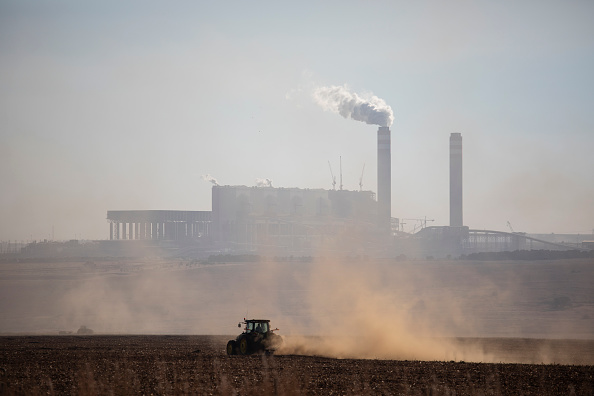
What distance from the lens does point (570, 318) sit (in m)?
106

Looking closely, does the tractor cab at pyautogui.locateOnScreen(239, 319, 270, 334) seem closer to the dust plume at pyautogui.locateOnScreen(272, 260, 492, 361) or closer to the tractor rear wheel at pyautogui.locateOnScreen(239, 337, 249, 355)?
the tractor rear wheel at pyautogui.locateOnScreen(239, 337, 249, 355)

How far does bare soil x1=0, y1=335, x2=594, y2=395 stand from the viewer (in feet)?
99.3

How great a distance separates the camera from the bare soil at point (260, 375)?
1192 inches

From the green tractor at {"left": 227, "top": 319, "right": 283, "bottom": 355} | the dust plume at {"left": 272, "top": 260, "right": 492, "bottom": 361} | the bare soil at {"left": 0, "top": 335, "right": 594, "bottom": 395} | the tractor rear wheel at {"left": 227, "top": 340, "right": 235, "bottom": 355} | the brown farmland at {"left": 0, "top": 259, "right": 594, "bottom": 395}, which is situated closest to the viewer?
the bare soil at {"left": 0, "top": 335, "right": 594, "bottom": 395}

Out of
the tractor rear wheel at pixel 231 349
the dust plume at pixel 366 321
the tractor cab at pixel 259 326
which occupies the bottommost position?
the dust plume at pixel 366 321

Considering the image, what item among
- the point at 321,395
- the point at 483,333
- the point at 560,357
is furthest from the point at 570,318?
the point at 321,395

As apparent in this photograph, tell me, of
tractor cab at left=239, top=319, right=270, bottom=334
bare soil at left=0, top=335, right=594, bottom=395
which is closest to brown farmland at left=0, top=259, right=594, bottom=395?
bare soil at left=0, top=335, right=594, bottom=395

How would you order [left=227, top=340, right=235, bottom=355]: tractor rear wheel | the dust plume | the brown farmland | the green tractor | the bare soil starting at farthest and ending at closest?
the dust plume, [left=227, top=340, right=235, bottom=355]: tractor rear wheel, the green tractor, the brown farmland, the bare soil

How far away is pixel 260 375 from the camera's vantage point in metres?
33.9

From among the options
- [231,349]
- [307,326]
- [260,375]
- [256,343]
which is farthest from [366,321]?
[260,375]

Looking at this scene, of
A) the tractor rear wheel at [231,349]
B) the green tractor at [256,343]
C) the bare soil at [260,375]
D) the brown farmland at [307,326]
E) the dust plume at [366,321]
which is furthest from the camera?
the dust plume at [366,321]

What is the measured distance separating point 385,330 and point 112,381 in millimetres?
30212

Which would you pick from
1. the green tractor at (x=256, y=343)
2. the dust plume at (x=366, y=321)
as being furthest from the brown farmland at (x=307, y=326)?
the green tractor at (x=256, y=343)

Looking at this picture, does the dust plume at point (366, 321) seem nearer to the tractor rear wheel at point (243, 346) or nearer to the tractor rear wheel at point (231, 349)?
the tractor rear wheel at point (243, 346)
